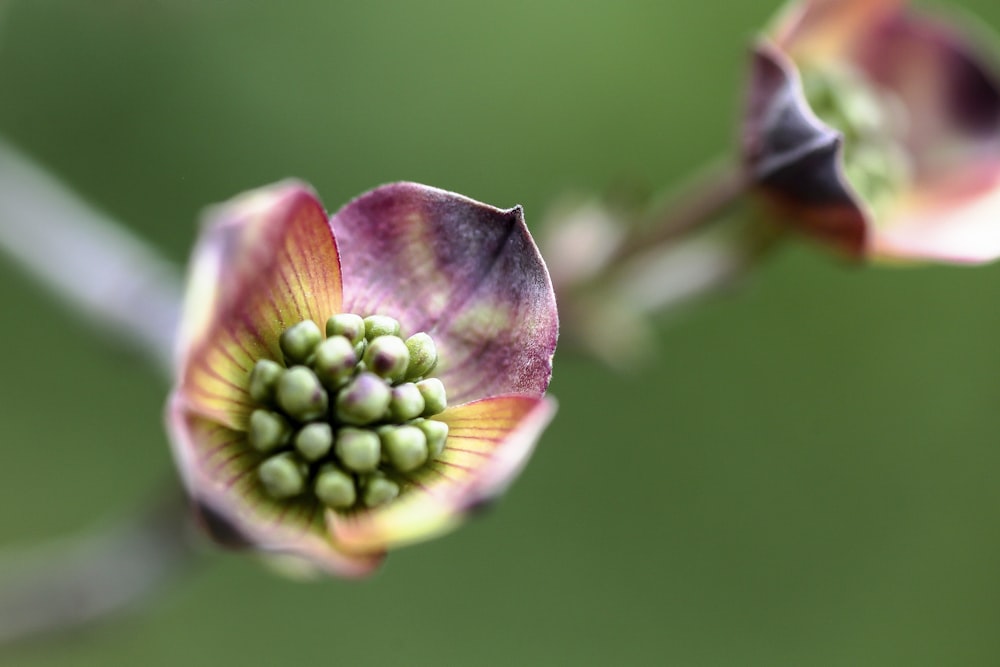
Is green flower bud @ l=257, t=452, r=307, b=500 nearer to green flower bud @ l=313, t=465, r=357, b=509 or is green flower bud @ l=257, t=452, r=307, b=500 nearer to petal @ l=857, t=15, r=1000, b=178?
green flower bud @ l=313, t=465, r=357, b=509

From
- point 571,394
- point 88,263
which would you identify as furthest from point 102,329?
point 571,394

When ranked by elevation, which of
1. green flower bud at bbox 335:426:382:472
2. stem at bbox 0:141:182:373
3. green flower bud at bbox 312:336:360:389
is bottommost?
green flower bud at bbox 335:426:382:472

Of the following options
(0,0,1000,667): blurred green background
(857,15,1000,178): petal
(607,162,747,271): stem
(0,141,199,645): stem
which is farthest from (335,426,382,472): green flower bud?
(0,0,1000,667): blurred green background

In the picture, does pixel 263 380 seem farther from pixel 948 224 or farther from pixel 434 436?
pixel 948 224

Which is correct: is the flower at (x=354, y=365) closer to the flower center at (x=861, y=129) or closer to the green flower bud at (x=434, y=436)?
the green flower bud at (x=434, y=436)

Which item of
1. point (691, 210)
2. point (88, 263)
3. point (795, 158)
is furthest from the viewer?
point (88, 263)

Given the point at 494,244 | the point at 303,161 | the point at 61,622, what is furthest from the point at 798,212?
the point at 303,161
